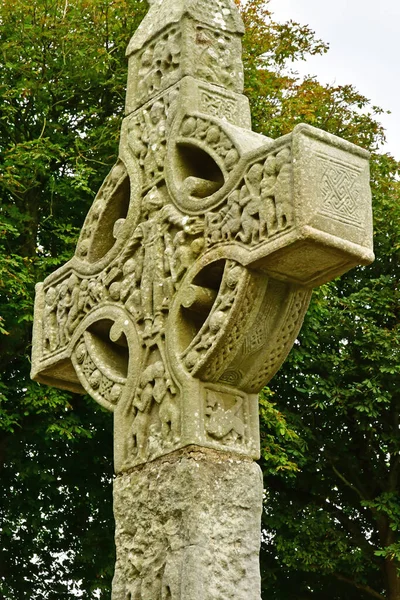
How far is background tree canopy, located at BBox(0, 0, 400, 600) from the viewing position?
566 inches

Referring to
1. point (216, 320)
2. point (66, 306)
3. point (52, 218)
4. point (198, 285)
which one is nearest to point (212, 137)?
point (198, 285)

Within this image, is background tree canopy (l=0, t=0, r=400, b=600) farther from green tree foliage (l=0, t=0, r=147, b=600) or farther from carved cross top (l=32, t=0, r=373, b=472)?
carved cross top (l=32, t=0, r=373, b=472)

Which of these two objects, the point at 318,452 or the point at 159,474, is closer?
the point at 159,474

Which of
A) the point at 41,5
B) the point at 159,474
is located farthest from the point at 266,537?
the point at 159,474

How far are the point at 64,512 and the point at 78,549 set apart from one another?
1.89 feet

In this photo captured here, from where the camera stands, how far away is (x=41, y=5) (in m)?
15.6

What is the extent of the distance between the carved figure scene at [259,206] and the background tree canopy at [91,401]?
8.10m

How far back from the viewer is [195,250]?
5340 mm

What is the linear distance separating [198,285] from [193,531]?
1176 mm

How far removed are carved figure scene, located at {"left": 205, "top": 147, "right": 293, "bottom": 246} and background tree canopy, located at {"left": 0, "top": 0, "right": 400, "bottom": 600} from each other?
810 centimetres

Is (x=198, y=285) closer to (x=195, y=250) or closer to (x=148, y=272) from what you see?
(x=195, y=250)

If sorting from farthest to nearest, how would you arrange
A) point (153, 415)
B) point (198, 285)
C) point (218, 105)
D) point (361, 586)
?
point (361, 586) → point (218, 105) → point (153, 415) → point (198, 285)

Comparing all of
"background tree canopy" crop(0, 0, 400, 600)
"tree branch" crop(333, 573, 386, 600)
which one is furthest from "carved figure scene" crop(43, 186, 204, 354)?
"tree branch" crop(333, 573, 386, 600)

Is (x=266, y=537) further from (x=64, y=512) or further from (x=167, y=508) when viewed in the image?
(x=167, y=508)
